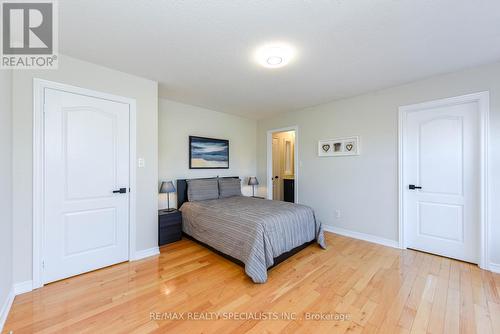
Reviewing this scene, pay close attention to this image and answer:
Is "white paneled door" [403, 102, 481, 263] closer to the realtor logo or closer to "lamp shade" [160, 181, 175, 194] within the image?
"lamp shade" [160, 181, 175, 194]

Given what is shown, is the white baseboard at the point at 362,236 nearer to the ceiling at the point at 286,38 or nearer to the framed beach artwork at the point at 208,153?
the ceiling at the point at 286,38

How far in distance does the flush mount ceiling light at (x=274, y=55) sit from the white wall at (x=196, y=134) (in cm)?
213

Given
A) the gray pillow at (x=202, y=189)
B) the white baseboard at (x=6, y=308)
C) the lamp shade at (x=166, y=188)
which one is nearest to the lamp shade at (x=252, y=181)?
the gray pillow at (x=202, y=189)

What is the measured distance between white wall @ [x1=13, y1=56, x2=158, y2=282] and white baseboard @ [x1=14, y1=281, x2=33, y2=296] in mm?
36

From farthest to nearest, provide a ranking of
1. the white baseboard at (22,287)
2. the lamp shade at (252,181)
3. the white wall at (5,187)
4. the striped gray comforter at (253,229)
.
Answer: the lamp shade at (252,181)
the striped gray comforter at (253,229)
the white baseboard at (22,287)
the white wall at (5,187)

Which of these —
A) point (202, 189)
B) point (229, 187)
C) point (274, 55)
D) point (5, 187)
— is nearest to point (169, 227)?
point (202, 189)

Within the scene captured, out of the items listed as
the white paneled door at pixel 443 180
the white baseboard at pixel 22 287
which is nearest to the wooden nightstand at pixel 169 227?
the white baseboard at pixel 22 287

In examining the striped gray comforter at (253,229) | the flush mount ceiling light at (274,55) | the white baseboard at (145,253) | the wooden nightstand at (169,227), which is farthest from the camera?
the wooden nightstand at (169,227)

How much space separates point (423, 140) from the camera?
284 cm

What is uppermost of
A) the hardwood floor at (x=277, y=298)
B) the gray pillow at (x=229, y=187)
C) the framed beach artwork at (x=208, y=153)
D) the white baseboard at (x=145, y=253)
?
the framed beach artwork at (x=208, y=153)

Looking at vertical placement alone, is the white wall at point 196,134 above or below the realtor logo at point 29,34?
below

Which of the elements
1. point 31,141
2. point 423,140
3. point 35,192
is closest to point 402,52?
point 423,140

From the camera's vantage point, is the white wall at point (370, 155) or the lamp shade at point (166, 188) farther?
the lamp shade at point (166, 188)

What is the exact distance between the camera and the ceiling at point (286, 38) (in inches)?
60.2
